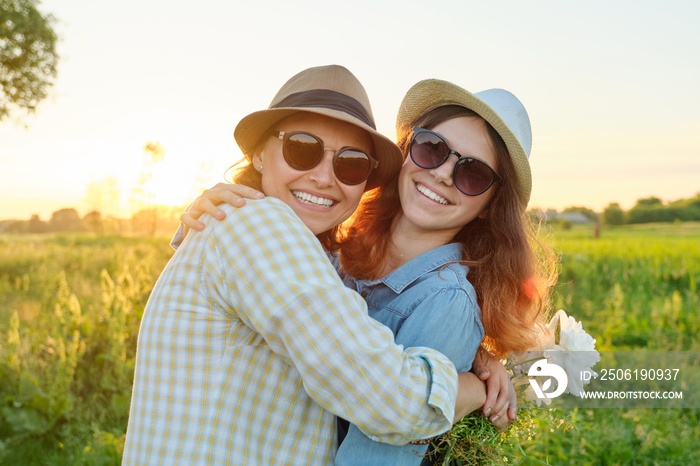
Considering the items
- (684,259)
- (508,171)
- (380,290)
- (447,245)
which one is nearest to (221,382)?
(380,290)

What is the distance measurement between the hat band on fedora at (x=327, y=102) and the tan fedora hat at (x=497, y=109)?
0.39 meters

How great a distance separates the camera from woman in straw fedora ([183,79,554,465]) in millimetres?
2271

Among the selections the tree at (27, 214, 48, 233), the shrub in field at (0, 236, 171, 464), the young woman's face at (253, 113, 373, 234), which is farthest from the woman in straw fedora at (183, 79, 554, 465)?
the tree at (27, 214, 48, 233)

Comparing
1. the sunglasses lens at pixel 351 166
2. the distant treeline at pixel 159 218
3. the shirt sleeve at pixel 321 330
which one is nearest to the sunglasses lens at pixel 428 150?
the sunglasses lens at pixel 351 166

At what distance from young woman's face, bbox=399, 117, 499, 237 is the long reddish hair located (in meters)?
0.04

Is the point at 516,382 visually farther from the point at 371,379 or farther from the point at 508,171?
the point at 371,379

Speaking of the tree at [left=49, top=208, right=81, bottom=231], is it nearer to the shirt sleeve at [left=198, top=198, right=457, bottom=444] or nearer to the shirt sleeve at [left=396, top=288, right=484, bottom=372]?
the shirt sleeve at [left=396, top=288, right=484, bottom=372]

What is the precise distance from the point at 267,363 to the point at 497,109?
51.4 inches

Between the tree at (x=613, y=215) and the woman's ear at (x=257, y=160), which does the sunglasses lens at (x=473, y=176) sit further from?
the tree at (x=613, y=215)

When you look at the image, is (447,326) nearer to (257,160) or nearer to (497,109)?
(497,109)

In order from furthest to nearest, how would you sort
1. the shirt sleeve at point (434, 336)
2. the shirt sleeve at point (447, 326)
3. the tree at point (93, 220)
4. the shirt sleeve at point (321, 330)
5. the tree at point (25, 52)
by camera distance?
the tree at point (93, 220) → the tree at point (25, 52) → the shirt sleeve at point (447, 326) → the shirt sleeve at point (434, 336) → the shirt sleeve at point (321, 330)

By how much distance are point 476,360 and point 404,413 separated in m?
0.65

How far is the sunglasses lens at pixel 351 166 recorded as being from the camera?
7.82ft

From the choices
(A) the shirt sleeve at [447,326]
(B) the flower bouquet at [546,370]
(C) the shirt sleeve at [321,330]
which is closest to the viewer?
(C) the shirt sleeve at [321,330]
